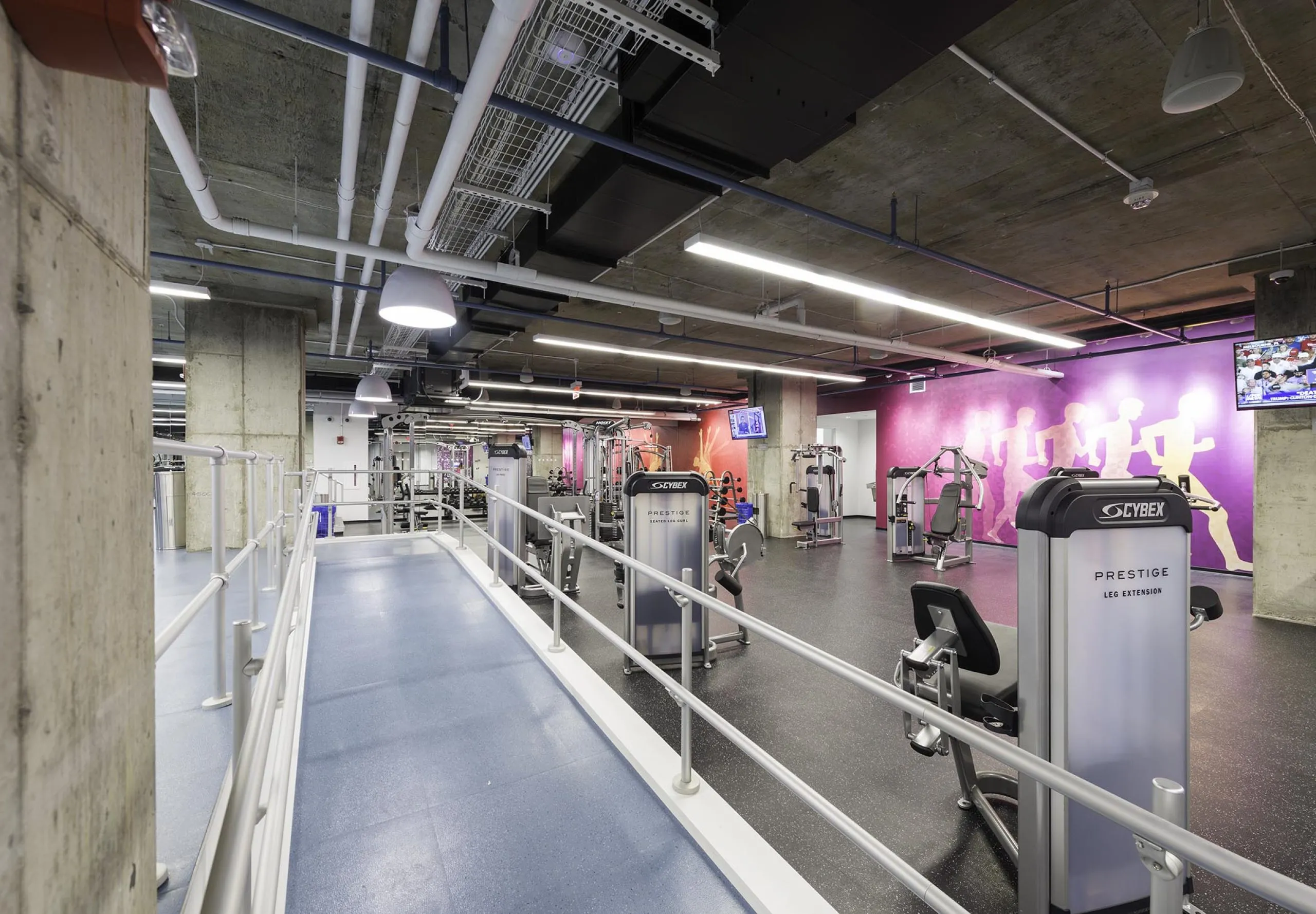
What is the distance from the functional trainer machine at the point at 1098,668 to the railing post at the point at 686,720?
109 centimetres

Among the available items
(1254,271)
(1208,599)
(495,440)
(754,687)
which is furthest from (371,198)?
(495,440)

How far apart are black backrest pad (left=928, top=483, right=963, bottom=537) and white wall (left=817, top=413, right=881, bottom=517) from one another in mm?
6701

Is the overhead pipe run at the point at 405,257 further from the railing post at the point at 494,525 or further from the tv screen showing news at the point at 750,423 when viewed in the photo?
the tv screen showing news at the point at 750,423

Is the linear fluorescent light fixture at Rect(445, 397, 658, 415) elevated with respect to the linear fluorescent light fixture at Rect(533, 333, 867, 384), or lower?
lower

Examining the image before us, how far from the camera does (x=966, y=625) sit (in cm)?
213

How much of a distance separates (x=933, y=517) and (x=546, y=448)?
658 inches

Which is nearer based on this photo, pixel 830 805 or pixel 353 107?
pixel 830 805

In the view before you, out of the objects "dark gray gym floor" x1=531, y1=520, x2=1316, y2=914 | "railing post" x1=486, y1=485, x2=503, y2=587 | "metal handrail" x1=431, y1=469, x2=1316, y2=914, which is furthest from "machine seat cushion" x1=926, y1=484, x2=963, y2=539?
"metal handrail" x1=431, y1=469, x2=1316, y2=914

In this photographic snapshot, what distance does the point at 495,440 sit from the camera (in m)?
27.2

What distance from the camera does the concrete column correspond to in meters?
0.52

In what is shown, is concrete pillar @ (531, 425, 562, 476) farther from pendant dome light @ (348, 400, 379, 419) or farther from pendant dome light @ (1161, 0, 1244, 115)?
pendant dome light @ (1161, 0, 1244, 115)

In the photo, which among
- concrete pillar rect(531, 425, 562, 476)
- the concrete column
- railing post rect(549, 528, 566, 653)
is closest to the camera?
the concrete column

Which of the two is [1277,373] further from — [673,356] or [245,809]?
[245,809]

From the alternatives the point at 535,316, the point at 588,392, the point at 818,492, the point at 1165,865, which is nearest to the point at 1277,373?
the point at 818,492
